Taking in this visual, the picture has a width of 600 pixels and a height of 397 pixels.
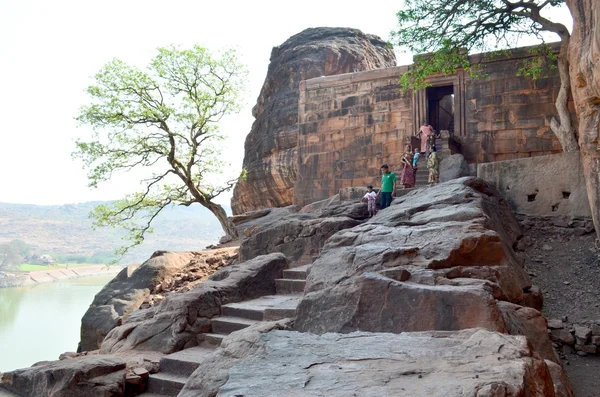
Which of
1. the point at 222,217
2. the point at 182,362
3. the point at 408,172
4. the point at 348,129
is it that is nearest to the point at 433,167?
the point at 408,172

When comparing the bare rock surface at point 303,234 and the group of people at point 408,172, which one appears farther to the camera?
the group of people at point 408,172

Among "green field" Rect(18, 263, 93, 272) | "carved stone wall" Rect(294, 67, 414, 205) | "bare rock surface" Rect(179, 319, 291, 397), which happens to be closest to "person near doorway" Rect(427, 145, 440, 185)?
"carved stone wall" Rect(294, 67, 414, 205)

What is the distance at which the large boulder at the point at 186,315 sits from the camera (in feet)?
20.5

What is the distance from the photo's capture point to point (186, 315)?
6344 millimetres

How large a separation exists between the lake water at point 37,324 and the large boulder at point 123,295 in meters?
8.79

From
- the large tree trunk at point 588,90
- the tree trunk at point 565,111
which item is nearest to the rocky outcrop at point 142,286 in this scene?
the large tree trunk at point 588,90

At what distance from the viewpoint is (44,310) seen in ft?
99.6

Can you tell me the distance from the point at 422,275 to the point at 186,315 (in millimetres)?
3014

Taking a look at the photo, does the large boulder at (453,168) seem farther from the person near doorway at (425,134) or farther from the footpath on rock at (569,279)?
→ the footpath on rock at (569,279)

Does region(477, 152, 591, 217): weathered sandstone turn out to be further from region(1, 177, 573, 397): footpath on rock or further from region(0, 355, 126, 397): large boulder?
region(0, 355, 126, 397): large boulder

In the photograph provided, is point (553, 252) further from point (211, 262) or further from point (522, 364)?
point (211, 262)

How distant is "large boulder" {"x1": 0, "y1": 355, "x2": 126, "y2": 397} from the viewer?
5.10 meters

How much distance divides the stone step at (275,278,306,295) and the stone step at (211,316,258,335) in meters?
1.25

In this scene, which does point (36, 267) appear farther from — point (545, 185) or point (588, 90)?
point (588, 90)
